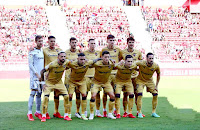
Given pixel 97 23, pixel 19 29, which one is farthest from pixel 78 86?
pixel 97 23

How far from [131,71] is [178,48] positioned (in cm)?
2114

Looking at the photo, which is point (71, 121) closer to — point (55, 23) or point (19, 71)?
point (19, 71)

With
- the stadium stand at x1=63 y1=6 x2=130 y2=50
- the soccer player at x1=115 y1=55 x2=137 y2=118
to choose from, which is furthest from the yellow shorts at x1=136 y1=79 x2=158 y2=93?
the stadium stand at x1=63 y1=6 x2=130 y2=50

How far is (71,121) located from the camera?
9.30 m

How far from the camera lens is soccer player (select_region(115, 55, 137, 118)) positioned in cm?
994

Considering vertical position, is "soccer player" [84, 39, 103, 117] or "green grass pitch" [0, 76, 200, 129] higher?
"soccer player" [84, 39, 103, 117]

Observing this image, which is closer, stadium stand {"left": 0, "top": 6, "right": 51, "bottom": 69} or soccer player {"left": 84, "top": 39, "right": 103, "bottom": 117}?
soccer player {"left": 84, "top": 39, "right": 103, "bottom": 117}

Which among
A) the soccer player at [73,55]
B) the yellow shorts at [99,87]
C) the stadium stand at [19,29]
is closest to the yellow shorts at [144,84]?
the yellow shorts at [99,87]

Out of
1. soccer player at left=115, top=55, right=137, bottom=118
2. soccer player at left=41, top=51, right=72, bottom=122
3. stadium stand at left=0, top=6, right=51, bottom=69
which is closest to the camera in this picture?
soccer player at left=41, top=51, right=72, bottom=122

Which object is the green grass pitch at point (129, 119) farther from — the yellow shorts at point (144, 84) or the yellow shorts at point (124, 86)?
the yellow shorts at point (124, 86)

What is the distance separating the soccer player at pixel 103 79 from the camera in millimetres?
9773

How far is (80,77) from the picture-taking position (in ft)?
32.9

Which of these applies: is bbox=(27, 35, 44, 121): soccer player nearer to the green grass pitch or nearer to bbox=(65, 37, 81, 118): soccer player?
the green grass pitch

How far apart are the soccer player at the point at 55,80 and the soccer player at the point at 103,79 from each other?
76cm
